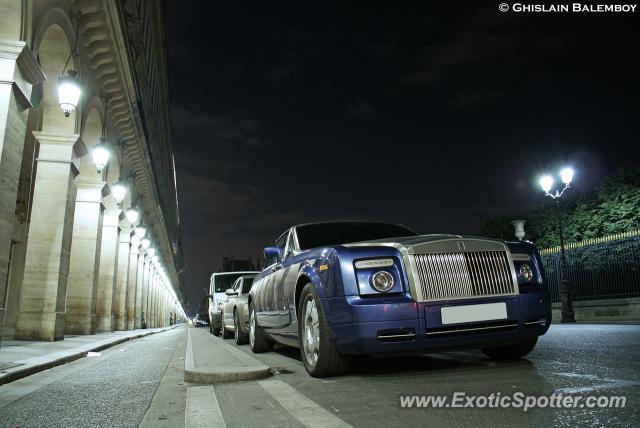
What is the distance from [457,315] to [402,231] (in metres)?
2.32

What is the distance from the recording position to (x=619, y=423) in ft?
8.04

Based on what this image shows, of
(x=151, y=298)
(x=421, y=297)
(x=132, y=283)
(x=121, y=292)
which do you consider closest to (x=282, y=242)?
(x=421, y=297)

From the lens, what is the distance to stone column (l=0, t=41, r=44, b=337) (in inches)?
313

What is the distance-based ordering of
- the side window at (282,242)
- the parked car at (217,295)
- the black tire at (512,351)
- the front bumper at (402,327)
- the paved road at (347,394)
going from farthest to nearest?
the parked car at (217,295) < the side window at (282,242) < the black tire at (512,351) < the front bumper at (402,327) < the paved road at (347,394)

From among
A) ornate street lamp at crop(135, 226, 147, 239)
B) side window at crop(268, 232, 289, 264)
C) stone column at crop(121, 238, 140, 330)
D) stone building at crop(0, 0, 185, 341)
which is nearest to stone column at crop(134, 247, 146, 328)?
stone column at crop(121, 238, 140, 330)

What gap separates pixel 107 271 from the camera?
2009 centimetres

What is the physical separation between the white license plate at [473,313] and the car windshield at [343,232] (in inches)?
76.0

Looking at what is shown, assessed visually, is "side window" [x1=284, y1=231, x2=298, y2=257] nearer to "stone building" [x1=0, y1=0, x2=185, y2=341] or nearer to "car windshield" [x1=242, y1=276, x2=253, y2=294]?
"car windshield" [x1=242, y1=276, x2=253, y2=294]

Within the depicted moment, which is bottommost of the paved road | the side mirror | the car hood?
the paved road

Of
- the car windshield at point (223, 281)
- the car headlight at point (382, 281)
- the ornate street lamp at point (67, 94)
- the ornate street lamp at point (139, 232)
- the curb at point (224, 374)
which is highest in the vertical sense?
the ornate street lamp at point (139, 232)

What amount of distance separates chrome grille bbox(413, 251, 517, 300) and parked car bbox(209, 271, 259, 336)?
13.3 m

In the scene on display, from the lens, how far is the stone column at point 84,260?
1541 centimetres

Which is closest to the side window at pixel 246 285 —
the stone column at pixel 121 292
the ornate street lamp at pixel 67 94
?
the ornate street lamp at pixel 67 94

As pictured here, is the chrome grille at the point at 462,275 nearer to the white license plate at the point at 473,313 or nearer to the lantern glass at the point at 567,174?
the white license plate at the point at 473,313
